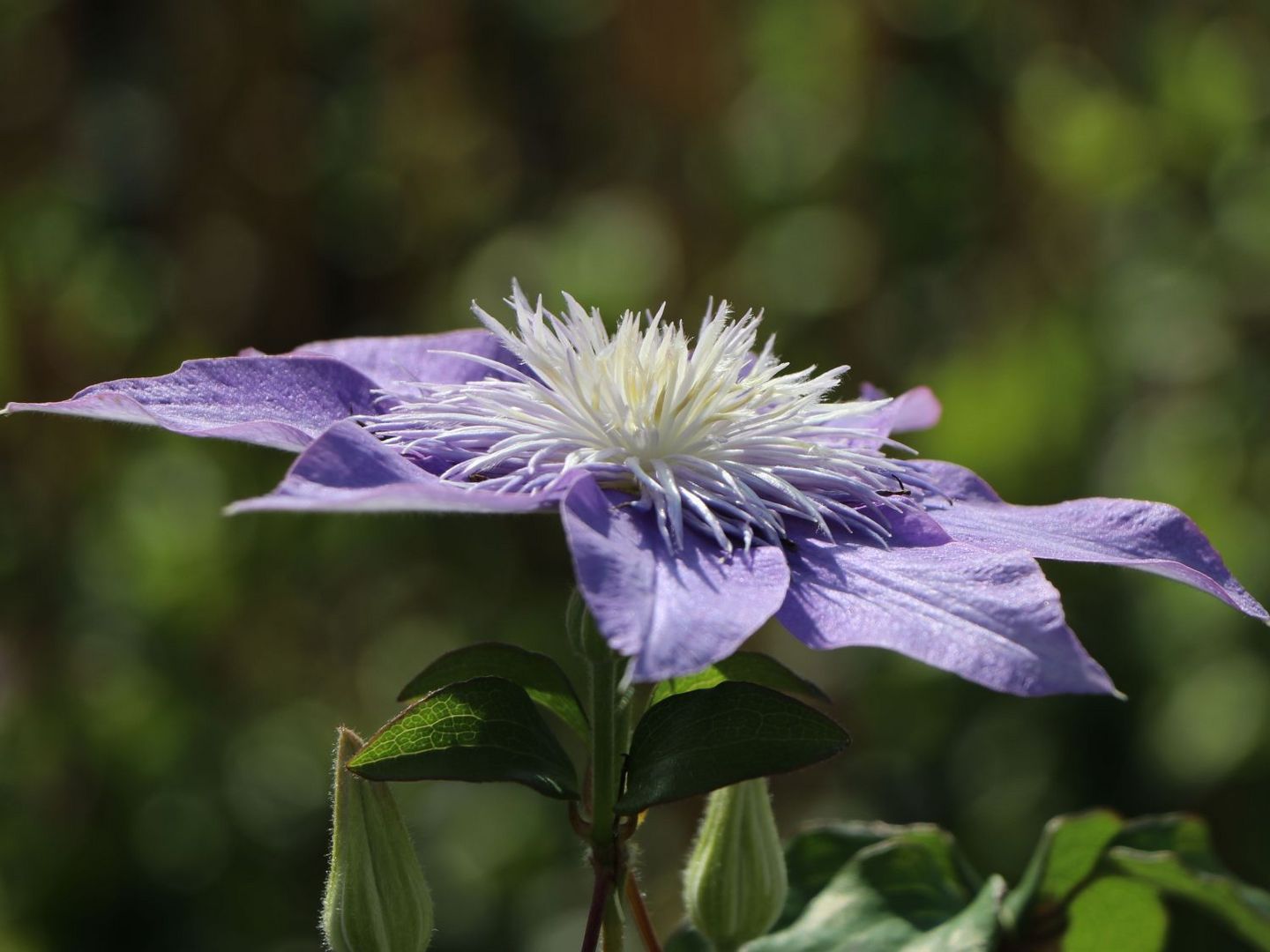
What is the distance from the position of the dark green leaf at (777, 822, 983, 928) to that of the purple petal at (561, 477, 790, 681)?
339 mm

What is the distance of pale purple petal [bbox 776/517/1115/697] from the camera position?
0.54 m

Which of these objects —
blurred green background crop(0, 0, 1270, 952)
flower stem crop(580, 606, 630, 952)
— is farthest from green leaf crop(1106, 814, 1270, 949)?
blurred green background crop(0, 0, 1270, 952)

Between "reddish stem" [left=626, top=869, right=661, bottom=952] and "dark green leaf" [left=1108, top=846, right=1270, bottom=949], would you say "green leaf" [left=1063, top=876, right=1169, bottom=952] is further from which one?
"reddish stem" [left=626, top=869, right=661, bottom=952]

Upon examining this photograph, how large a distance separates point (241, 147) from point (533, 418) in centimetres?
229

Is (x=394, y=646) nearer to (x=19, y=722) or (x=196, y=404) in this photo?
(x=19, y=722)

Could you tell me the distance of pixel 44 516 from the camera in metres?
2.02

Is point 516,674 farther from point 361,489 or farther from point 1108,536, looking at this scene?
point 1108,536

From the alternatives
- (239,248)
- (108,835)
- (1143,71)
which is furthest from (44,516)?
(1143,71)

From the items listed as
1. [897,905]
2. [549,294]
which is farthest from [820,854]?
[549,294]

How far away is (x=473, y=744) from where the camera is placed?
66 cm

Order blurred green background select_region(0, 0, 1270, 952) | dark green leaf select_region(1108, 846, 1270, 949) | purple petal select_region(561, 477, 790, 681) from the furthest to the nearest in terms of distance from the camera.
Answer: blurred green background select_region(0, 0, 1270, 952), dark green leaf select_region(1108, 846, 1270, 949), purple petal select_region(561, 477, 790, 681)

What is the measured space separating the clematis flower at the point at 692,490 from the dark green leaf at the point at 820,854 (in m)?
0.24

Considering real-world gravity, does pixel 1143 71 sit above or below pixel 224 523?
above

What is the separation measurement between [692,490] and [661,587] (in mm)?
123
